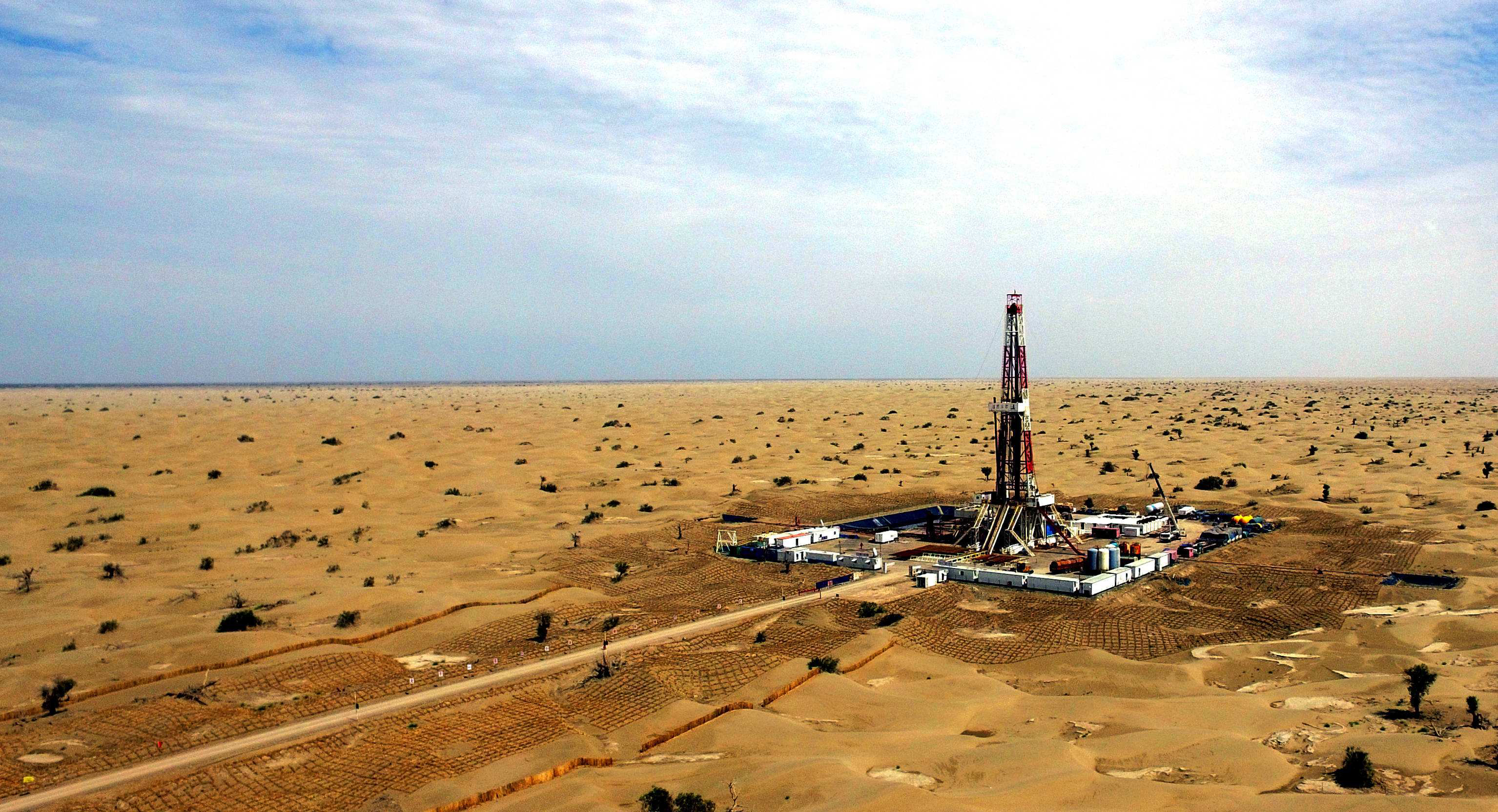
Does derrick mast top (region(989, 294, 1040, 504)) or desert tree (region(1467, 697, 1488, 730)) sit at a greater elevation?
derrick mast top (region(989, 294, 1040, 504))

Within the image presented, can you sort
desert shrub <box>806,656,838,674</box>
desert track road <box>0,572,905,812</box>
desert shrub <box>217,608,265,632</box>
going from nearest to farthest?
1. desert track road <box>0,572,905,812</box>
2. desert shrub <box>806,656,838,674</box>
3. desert shrub <box>217,608,265,632</box>

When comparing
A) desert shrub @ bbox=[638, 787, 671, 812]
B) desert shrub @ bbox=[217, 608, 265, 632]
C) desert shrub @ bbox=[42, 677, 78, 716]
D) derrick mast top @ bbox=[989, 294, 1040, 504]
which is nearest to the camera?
desert shrub @ bbox=[638, 787, 671, 812]

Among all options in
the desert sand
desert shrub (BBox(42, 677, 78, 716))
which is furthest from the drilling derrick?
desert shrub (BBox(42, 677, 78, 716))

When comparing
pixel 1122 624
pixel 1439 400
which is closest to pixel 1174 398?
pixel 1439 400

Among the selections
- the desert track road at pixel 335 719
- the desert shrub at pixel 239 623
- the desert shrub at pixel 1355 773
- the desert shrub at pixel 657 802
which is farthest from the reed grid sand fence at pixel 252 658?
the desert shrub at pixel 1355 773

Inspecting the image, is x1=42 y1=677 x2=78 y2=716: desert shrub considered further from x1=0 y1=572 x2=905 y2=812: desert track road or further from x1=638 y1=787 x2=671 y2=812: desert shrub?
x1=638 y1=787 x2=671 y2=812: desert shrub

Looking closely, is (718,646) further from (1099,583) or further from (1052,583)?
(1099,583)

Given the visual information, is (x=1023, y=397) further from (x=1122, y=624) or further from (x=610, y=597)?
(x=610, y=597)
